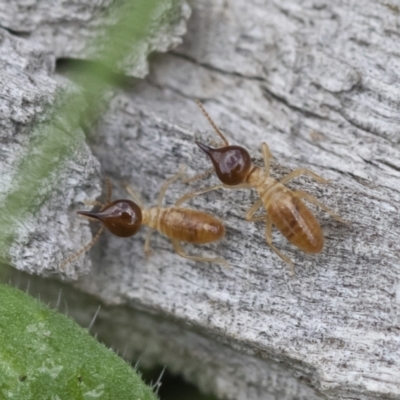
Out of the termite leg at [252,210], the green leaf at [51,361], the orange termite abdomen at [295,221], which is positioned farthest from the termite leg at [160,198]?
the green leaf at [51,361]

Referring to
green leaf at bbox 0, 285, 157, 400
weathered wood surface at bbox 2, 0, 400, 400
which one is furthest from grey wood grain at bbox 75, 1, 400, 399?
green leaf at bbox 0, 285, 157, 400

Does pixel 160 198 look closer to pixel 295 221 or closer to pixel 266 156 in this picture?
pixel 266 156

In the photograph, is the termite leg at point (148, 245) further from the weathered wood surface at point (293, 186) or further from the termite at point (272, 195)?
the termite at point (272, 195)

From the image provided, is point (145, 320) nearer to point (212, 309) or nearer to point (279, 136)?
point (212, 309)

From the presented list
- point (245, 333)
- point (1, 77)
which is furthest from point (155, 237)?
point (1, 77)

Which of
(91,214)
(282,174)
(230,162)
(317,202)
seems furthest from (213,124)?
(91,214)

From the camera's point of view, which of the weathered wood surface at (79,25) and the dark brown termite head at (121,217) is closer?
the weathered wood surface at (79,25)
